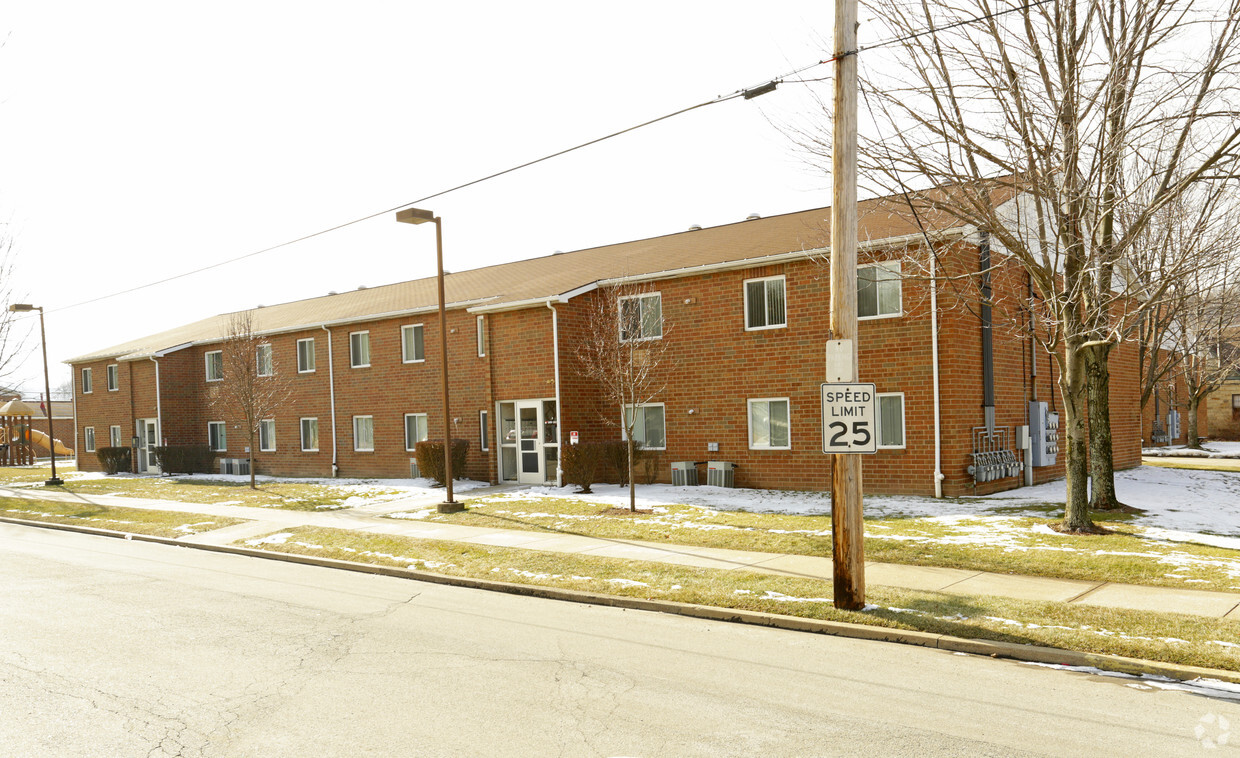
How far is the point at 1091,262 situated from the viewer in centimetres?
1229

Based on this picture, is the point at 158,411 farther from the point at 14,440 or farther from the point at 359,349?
the point at 14,440

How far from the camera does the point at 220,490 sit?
26781mm

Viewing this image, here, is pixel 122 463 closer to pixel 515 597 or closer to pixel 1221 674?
pixel 515 597

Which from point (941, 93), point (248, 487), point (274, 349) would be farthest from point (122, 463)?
point (941, 93)

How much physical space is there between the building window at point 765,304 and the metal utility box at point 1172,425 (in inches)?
1259

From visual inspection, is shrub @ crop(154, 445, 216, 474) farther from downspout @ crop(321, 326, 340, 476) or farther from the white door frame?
downspout @ crop(321, 326, 340, 476)

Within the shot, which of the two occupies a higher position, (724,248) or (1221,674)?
(724,248)

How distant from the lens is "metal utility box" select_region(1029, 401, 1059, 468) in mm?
20922

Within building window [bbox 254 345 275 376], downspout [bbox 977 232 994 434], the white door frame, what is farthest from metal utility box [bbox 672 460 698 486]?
the white door frame

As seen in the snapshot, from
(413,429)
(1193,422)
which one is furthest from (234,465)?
(1193,422)

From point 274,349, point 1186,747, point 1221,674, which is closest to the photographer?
point 1186,747

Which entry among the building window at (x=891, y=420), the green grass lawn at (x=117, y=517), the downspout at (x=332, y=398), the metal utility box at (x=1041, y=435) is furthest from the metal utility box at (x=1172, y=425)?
the green grass lawn at (x=117, y=517)

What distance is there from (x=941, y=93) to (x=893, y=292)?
20.4ft

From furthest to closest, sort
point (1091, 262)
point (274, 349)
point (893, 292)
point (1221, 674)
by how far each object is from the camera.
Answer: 1. point (274, 349)
2. point (893, 292)
3. point (1091, 262)
4. point (1221, 674)
